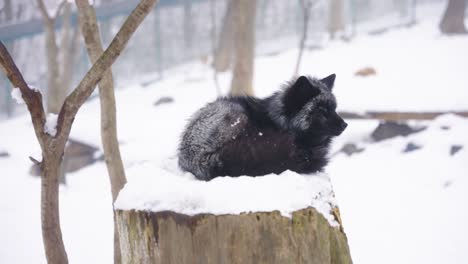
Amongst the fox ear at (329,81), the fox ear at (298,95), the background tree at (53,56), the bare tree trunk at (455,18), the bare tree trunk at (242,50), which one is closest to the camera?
the fox ear at (298,95)

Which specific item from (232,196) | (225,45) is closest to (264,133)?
(232,196)

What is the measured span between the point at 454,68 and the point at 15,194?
35.5ft

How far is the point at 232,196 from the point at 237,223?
0.16m

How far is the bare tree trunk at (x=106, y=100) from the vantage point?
4336mm

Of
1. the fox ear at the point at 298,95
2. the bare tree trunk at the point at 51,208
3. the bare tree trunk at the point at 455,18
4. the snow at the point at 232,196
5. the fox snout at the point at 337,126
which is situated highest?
the bare tree trunk at the point at 455,18

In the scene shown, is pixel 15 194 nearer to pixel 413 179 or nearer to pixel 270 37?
pixel 413 179

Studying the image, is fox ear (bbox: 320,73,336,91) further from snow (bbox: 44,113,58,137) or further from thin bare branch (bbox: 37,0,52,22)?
thin bare branch (bbox: 37,0,52,22)

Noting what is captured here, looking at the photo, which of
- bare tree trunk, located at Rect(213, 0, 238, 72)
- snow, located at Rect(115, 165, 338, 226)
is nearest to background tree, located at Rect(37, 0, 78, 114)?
snow, located at Rect(115, 165, 338, 226)

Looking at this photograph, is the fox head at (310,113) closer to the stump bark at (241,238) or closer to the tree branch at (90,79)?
the stump bark at (241,238)

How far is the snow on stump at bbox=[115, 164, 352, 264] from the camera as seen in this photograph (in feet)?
8.39

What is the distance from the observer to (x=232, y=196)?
103 inches

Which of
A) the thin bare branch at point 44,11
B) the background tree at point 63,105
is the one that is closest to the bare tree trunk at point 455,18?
the thin bare branch at point 44,11

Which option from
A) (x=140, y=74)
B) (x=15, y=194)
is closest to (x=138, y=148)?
(x=15, y=194)

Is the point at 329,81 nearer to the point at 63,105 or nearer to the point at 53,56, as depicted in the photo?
the point at 63,105
